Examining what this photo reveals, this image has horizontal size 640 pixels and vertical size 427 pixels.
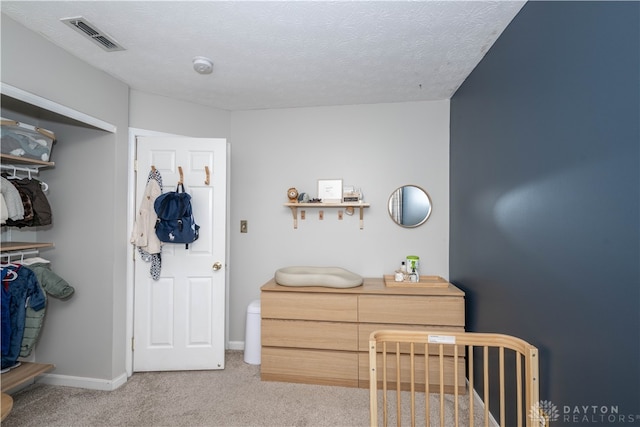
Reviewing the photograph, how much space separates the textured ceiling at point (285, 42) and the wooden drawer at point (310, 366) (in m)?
2.19

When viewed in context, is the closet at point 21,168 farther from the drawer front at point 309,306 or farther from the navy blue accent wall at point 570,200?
the navy blue accent wall at point 570,200

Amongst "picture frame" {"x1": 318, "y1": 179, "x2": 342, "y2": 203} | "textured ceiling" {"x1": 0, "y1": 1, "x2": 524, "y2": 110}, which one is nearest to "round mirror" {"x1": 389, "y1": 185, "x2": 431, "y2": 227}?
"picture frame" {"x1": 318, "y1": 179, "x2": 342, "y2": 203}

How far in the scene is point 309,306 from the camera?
2.43 meters

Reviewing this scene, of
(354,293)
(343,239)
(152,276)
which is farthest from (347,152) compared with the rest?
(152,276)

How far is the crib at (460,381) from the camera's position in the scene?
1262mm

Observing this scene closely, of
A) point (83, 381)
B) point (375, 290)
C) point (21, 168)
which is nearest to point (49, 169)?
point (21, 168)

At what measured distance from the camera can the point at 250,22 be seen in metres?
1.69

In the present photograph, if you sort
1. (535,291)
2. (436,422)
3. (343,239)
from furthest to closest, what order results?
1. (343,239)
2. (436,422)
3. (535,291)

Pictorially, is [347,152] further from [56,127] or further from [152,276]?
[56,127]

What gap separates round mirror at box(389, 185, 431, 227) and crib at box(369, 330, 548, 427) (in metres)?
1.11

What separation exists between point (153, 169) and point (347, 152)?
1.76 meters

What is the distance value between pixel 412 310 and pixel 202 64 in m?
2.37

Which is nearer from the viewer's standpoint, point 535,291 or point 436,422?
point 535,291

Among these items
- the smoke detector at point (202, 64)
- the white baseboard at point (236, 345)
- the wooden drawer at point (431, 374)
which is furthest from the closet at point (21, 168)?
the wooden drawer at point (431, 374)
